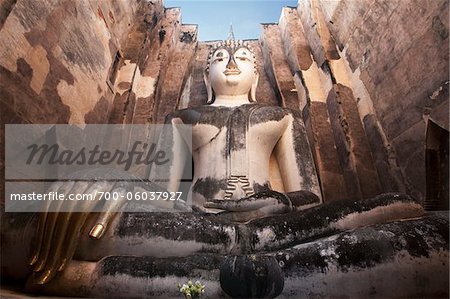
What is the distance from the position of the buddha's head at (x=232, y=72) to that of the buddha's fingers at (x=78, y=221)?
2114 mm

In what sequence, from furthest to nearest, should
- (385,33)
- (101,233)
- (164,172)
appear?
(385,33), (164,172), (101,233)

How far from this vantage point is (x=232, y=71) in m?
3.78

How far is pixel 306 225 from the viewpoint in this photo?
2.01m

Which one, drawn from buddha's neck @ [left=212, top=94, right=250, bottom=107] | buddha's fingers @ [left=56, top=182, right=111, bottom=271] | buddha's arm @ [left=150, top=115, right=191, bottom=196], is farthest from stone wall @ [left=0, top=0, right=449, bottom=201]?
buddha's fingers @ [left=56, top=182, right=111, bottom=271]

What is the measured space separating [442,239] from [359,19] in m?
2.95

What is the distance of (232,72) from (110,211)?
2.25 m

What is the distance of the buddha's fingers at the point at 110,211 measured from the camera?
1860 mm

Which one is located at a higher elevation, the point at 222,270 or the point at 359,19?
the point at 359,19

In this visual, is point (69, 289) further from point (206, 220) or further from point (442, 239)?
point (442, 239)

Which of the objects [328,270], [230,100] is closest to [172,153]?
[230,100]

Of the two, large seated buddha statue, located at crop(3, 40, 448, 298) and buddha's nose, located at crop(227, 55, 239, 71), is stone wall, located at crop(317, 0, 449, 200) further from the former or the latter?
buddha's nose, located at crop(227, 55, 239, 71)

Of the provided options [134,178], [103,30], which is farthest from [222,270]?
[103,30]

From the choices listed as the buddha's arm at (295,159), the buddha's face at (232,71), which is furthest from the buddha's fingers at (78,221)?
the buddha's face at (232,71)

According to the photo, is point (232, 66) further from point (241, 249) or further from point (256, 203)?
point (241, 249)
